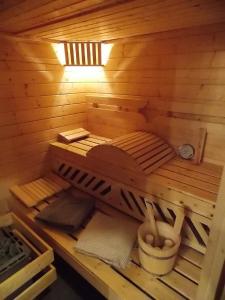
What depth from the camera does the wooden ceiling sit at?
116 cm

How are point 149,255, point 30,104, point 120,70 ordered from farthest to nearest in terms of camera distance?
1. point 120,70
2. point 30,104
3. point 149,255

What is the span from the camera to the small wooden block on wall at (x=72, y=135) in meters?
2.55

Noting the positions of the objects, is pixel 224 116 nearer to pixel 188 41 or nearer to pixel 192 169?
pixel 192 169

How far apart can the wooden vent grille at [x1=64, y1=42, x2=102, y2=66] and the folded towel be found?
1.66m

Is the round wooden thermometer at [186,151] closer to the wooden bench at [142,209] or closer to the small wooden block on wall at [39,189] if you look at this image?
the wooden bench at [142,209]

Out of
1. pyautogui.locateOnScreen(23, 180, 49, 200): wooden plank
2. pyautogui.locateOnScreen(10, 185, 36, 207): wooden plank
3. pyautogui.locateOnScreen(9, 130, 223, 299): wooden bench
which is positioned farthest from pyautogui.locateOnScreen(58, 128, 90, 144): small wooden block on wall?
pyautogui.locateOnScreen(10, 185, 36, 207): wooden plank

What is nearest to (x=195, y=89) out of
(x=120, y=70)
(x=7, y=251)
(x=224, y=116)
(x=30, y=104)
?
(x=224, y=116)

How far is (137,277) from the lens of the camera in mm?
1485

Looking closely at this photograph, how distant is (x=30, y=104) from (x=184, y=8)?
5.56ft

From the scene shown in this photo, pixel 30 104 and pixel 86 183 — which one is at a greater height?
pixel 30 104

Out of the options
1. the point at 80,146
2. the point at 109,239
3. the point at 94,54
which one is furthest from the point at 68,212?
the point at 94,54

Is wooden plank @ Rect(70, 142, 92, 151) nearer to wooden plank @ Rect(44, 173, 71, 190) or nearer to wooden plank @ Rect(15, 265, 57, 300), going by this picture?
wooden plank @ Rect(44, 173, 71, 190)

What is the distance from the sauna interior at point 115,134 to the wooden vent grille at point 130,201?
1 centimetres

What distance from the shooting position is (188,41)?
1.94 m
